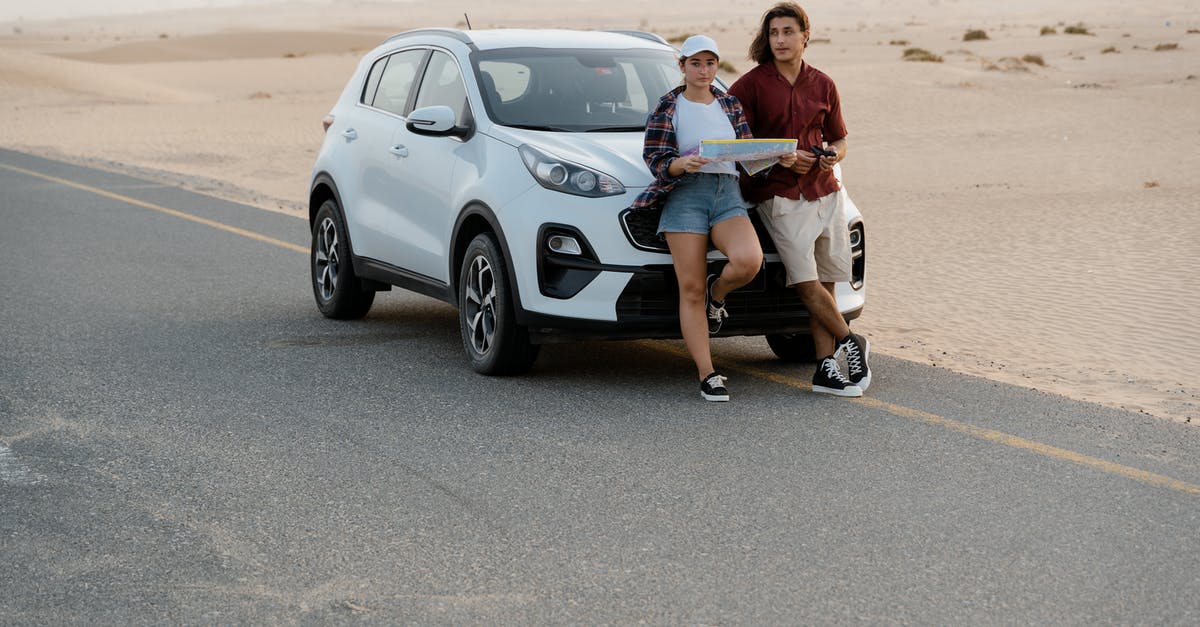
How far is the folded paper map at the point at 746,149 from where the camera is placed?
22.9 feet

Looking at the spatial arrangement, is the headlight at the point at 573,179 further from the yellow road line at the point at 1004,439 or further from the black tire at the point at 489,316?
the yellow road line at the point at 1004,439

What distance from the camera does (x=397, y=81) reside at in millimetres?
9484

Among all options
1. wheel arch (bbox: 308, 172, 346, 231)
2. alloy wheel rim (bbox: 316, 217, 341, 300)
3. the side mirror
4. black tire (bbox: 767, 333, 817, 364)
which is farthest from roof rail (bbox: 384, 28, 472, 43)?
black tire (bbox: 767, 333, 817, 364)

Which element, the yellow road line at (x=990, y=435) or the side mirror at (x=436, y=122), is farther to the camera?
A: the side mirror at (x=436, y=122)

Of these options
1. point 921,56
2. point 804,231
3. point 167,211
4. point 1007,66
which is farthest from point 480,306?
point 921,56

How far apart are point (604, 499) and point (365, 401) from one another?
208cm

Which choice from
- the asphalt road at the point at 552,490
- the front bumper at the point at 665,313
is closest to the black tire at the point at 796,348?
the asphalt road at the point at 552,490

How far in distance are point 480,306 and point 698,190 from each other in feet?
→ 4.76

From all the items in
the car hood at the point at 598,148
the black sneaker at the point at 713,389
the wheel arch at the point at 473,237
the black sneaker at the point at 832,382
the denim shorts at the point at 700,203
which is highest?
the car hood at the point at 598,148

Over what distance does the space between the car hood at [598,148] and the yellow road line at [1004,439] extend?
134 centimetres

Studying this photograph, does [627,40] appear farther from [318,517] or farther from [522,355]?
[318,517]

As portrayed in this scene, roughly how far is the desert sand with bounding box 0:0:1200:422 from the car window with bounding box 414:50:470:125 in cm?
223

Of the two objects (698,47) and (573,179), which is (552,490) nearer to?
(573,179)

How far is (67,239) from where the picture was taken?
14391mm
